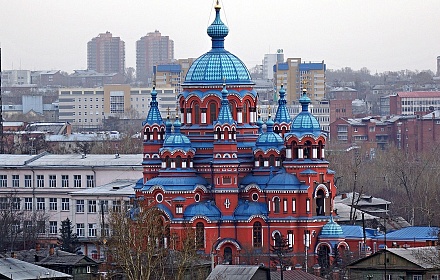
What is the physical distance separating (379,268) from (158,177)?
12.8 metres

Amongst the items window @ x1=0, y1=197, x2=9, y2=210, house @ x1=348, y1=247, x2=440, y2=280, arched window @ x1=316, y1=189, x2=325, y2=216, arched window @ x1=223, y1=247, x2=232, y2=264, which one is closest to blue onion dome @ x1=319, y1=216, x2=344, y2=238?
arched window @ x1=316, y1=189, x2=325, y2=216

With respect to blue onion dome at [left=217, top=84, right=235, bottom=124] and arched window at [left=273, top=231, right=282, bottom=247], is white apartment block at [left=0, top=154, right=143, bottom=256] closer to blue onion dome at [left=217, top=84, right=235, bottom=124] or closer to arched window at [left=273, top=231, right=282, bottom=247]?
blue onion dome at [left=217, top=84, right=235, bottom=124]

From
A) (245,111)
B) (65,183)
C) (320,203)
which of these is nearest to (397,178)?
(65,183)

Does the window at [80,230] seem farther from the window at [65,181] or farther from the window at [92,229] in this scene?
the window at [65,181]

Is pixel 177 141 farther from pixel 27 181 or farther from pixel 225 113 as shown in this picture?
pixel 27 181

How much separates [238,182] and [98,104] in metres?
120

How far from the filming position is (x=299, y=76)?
187625 mm

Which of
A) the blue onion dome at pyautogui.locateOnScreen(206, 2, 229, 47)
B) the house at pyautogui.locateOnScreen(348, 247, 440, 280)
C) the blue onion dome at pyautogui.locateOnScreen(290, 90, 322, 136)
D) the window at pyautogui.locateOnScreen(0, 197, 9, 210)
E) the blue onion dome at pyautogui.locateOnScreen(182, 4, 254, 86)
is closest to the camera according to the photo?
the house at pyautogui.locateOnScreen(348, 247, 440, 280)

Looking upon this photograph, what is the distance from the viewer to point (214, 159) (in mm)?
70625

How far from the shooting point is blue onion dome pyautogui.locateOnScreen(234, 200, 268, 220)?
70.2 m

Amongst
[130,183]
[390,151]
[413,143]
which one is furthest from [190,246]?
[413,143]

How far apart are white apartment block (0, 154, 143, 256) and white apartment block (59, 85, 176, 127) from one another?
94004 mm

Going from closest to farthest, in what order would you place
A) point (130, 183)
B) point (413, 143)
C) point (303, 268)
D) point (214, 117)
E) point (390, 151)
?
point (303, 268), point (214, 117), point (130, 183), point (390, 151), point (413, 143)

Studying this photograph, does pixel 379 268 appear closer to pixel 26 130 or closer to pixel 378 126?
pixel 26 130
